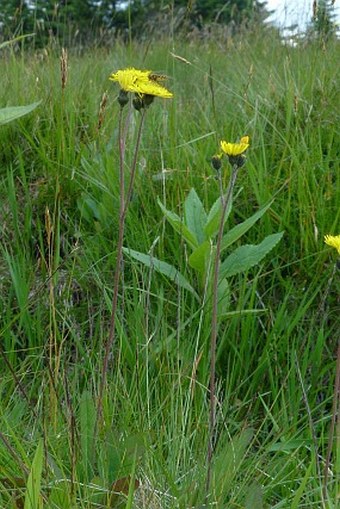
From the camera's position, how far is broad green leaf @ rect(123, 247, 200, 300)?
1.53 meters

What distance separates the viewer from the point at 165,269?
1.58 m

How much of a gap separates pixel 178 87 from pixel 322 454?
253 centimetres

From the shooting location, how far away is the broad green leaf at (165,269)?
1525 mm

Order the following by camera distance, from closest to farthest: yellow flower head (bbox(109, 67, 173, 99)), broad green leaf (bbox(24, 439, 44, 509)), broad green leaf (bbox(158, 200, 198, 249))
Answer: broad green leaf (bbox(24, 439, 44, 509)) → yellow flower head (bbox(109, 67, 173, 99)) → broad green leaf (bbox(158, 200, 198, 249))

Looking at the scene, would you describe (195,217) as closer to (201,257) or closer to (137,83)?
(201,257)

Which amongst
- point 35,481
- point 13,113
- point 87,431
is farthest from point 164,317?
point 35,481

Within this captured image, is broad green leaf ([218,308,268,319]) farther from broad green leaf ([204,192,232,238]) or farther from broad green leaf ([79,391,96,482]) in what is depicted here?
broad green leaf ([79,391,96,482])

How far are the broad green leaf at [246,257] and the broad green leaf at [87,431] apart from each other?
19.9 inches

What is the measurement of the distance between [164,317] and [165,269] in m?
0.13

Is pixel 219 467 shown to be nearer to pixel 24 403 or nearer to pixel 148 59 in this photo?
pixel 24 403

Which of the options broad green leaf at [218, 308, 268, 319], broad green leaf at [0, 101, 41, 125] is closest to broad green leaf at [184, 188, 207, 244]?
broad green leaf at [218, 308, 268, 319]

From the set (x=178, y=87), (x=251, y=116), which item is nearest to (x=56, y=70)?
(x=178, y=87)

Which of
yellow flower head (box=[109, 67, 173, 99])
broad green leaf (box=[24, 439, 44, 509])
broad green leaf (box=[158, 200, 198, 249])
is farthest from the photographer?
broad green leaf (box=[158, 200, 198, 249])

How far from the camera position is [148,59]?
188 inches
